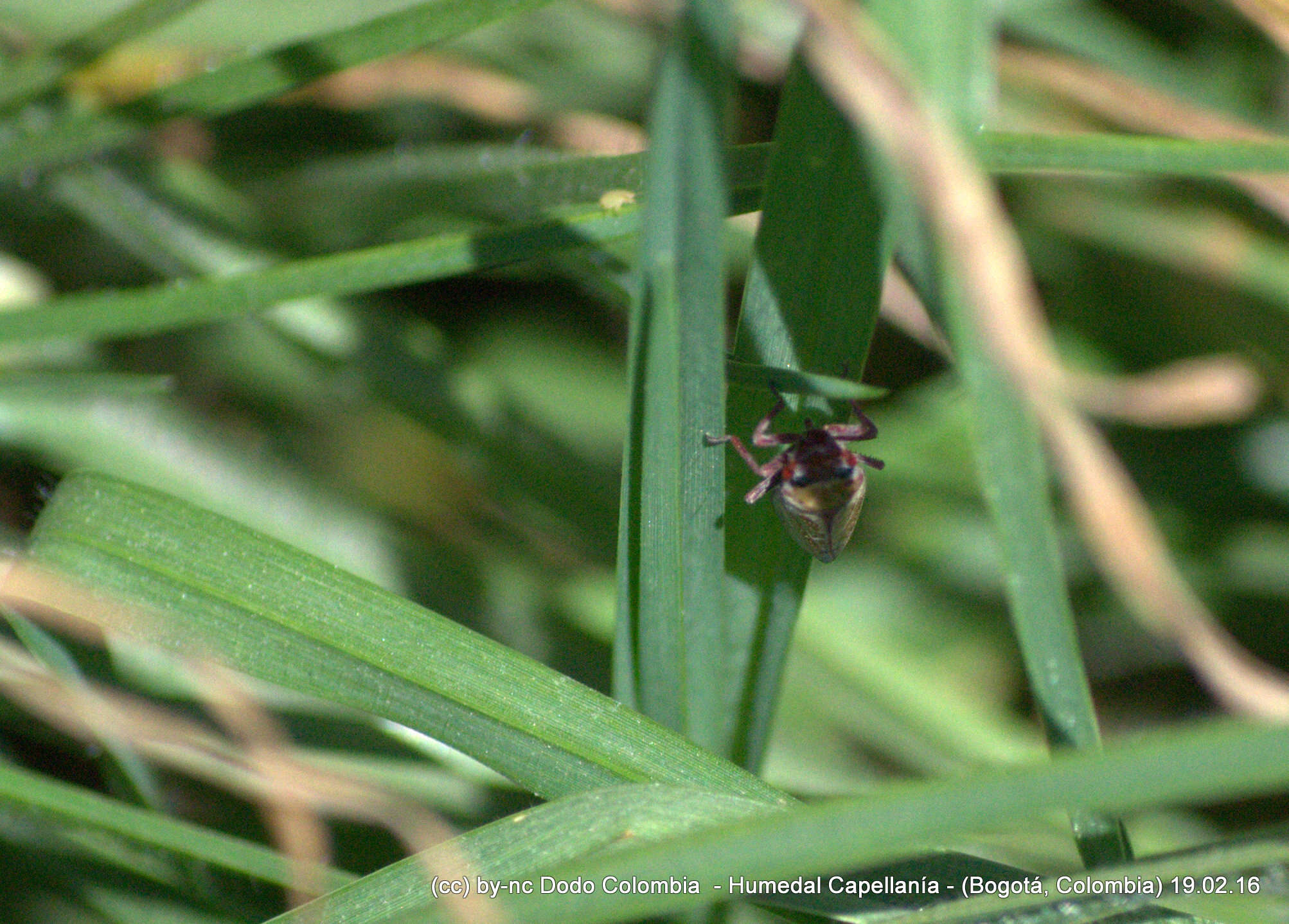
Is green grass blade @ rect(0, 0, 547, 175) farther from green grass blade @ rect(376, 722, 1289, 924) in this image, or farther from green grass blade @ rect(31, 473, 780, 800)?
green grass blade @ rect(376, 722, 1289, 924)

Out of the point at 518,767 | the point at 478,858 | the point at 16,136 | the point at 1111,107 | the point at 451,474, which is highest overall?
the point at 1111,107

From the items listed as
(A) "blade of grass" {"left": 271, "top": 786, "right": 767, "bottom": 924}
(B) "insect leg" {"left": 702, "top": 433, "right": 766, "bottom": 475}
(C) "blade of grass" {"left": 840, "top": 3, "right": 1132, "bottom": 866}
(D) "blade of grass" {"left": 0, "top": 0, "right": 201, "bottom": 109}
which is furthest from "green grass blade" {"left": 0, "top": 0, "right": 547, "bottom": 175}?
(A) "blade of grass" {"left": 271, "top": 786, "right": 767, "bottom": 924}

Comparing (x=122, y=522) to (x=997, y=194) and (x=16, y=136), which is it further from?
(x=997, y=194)

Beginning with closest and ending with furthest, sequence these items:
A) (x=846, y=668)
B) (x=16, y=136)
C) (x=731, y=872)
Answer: (x=731, y=872)
(x=16, y=136)
(x=846, y=668)

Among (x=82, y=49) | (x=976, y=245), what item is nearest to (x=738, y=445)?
(x=976, y=245)

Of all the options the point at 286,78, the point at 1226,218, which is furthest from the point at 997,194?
the point at 286,78

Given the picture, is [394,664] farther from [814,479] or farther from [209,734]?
[814,479]

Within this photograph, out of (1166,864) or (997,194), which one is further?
(997,194)
